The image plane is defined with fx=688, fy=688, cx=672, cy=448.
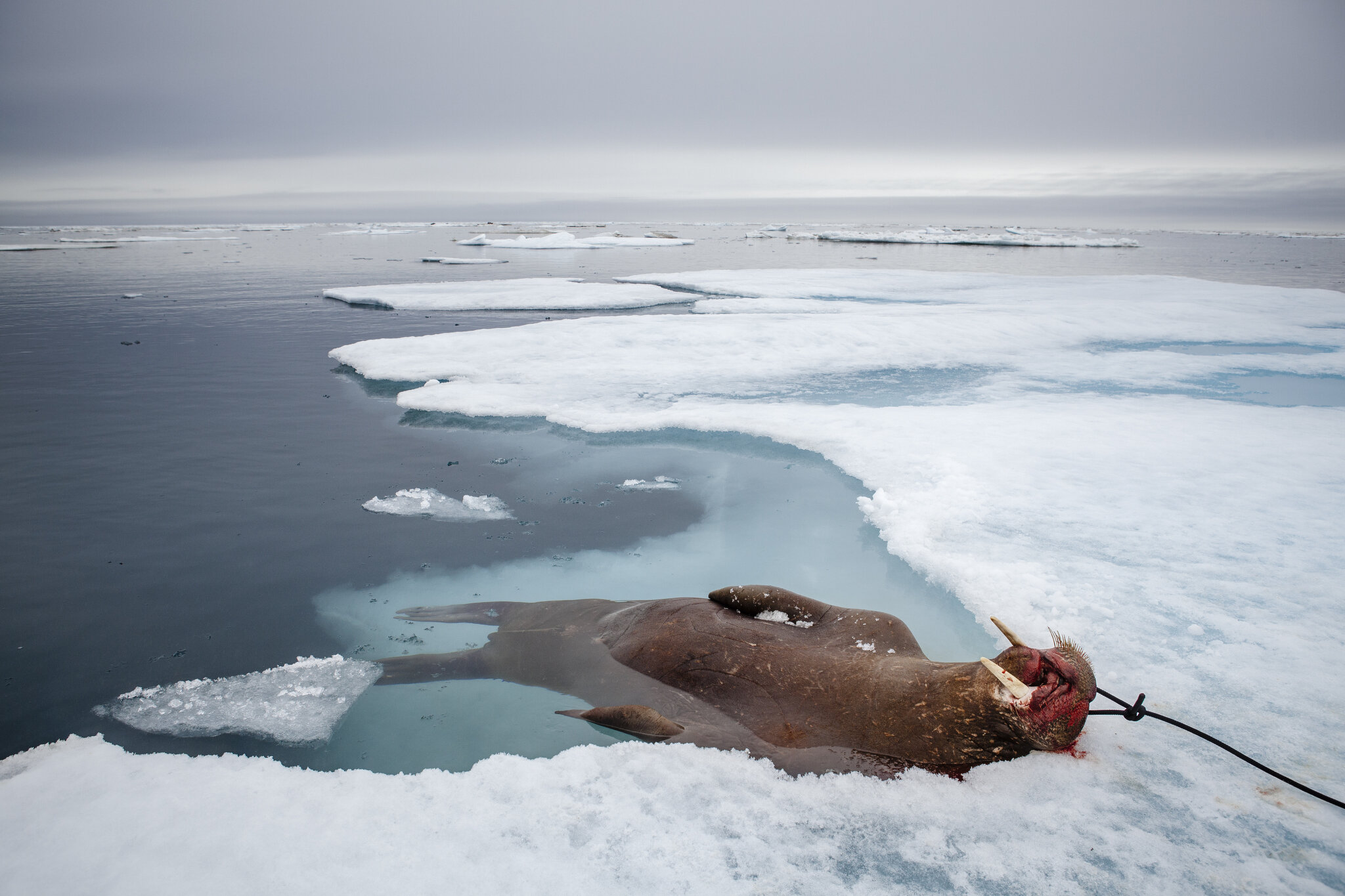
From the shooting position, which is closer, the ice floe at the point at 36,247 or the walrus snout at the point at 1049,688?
the walrus snout at the point at 1049,688

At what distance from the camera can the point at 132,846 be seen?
8.23 ft

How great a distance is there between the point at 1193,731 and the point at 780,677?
1.68 metres

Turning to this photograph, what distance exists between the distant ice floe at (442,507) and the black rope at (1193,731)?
4.28 metres

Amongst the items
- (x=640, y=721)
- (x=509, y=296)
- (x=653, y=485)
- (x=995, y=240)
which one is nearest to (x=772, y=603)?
(x=640, y=721)

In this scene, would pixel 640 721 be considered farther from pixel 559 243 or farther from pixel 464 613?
pixel 559 243

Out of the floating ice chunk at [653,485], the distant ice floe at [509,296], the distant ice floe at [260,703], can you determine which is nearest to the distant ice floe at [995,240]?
the distant ice floe at [509,296]

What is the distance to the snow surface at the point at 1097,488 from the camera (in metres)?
2.66

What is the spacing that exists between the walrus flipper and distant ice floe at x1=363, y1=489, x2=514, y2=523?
1.31m

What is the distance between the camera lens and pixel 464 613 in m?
4.35

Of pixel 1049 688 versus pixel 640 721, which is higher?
pixel 1049 688

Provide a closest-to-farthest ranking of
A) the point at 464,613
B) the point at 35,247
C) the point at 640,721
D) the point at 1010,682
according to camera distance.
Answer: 1. the point at 1010,682
2. the point at 640,721
3. the point at 464,613
4. the point at 35,247

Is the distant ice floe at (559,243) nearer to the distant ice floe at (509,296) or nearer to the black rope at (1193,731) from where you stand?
the distant ice floe at (509,296)

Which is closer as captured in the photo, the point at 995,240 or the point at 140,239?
the point at 140,239

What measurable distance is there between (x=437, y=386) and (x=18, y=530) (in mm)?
4405
